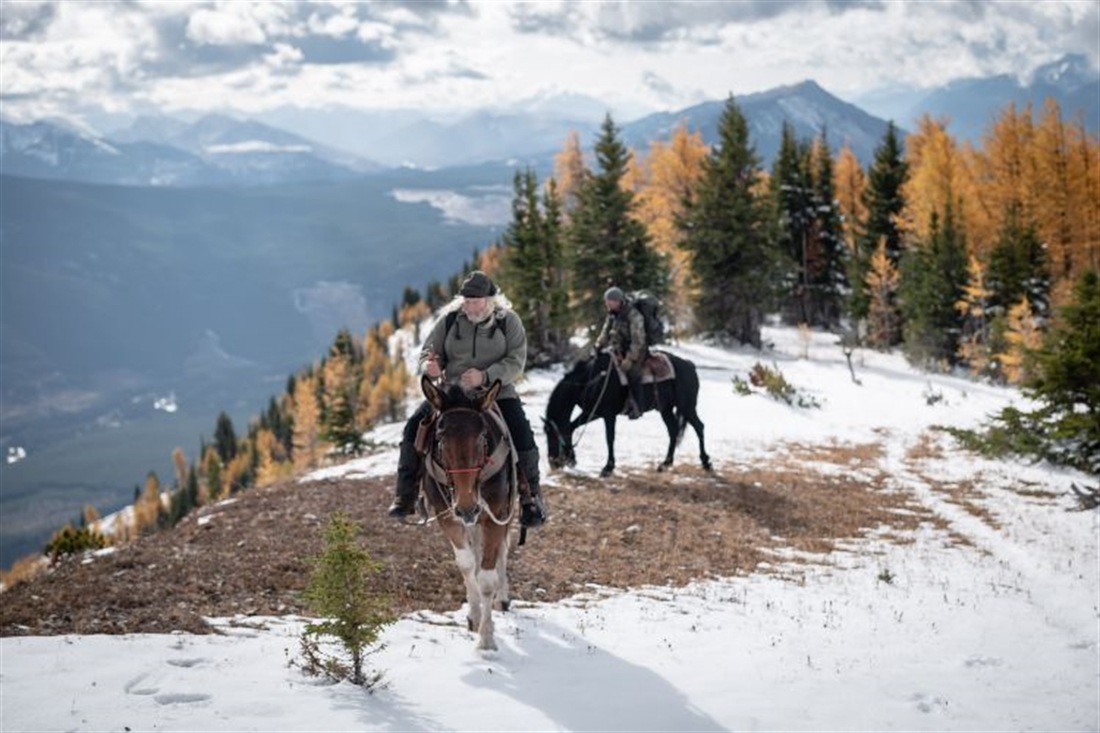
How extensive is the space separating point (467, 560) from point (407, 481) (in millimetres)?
1036

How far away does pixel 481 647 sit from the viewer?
23.7ft

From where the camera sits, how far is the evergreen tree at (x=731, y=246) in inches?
1734

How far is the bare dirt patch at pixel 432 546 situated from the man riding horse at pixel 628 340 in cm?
189

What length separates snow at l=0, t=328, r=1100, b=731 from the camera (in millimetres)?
5766

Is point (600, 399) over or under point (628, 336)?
under

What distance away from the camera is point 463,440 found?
6.80 metres

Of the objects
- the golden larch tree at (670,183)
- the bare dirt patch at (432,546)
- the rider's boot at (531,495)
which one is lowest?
the bare dirt patch at (432,546)

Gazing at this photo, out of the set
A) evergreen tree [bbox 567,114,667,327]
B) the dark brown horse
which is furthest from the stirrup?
evergreen tree [bbox 567,114,667,327]

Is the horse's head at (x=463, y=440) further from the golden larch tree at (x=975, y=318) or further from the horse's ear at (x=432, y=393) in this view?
the golden larch tree at (x=975, y=318)

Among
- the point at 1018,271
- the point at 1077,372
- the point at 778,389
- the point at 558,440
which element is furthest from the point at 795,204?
the point at 558,440

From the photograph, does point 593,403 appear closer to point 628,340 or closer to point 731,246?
point 628,340

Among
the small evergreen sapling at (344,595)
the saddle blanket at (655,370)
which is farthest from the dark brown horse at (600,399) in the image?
the small evergreen sapling at (344,595)

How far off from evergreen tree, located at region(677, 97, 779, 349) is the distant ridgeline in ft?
0.30

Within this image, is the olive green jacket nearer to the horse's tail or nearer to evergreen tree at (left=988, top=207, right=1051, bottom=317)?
the horse's tail
